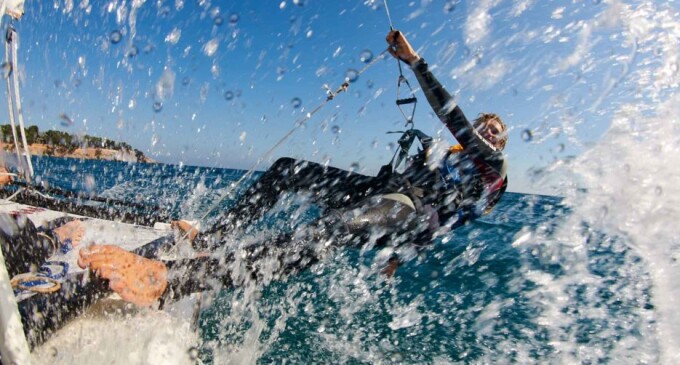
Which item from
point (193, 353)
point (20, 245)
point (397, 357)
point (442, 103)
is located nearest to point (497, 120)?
point (442, 103)

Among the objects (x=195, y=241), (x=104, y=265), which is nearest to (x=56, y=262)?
(x=195, y=241)

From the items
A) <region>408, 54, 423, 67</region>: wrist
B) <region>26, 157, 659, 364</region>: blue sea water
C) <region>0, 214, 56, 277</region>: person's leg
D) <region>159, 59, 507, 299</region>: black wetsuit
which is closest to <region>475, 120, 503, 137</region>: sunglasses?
<region>159, 59, 507, 299</region>: black wetsuit

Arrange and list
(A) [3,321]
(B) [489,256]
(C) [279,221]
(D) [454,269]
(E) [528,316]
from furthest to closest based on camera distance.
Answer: (C) [279,221]
(B) [489,256]
(D) [454,269]
(E) [528,316]
(A) [3,321]

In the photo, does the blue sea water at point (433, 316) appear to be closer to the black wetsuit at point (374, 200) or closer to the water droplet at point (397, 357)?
the water droplet at point (397, 357)

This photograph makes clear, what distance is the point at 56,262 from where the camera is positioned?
333cm

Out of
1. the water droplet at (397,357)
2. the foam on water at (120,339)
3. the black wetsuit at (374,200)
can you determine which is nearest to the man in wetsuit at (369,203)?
the black wetsuit at (374,200)

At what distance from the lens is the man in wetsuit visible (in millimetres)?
2441

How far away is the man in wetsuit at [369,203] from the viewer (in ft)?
8.01

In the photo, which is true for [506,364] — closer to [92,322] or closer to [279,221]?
[92,322]

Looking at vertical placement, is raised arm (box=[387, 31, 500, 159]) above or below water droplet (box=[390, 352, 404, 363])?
above

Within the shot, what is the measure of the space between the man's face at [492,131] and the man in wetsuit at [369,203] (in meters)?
0.01

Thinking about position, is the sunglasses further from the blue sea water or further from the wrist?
the blue sea water

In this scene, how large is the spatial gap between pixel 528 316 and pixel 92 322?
3534 millimetres

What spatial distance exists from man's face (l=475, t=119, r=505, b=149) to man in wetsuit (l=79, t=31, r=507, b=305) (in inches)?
0.4
